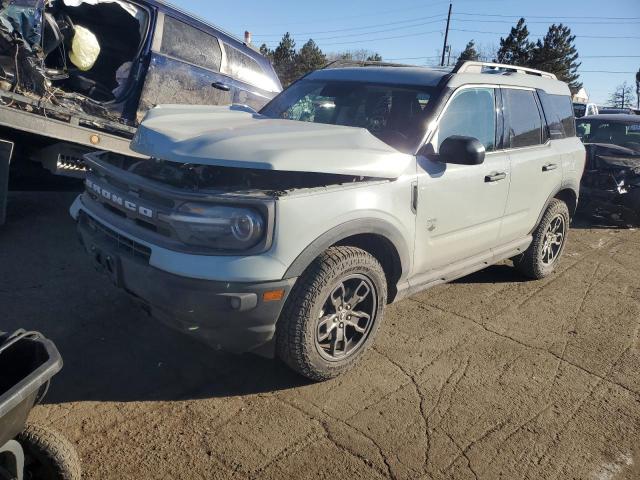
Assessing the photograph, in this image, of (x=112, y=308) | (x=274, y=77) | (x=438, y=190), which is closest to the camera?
(x=438, y=190)

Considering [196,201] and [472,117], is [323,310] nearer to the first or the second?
[196,201]

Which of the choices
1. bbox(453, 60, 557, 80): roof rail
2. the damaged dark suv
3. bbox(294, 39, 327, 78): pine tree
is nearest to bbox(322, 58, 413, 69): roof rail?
bbox(453, 60, 557, 80): roof rail

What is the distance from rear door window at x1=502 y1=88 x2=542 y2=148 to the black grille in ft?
10.1

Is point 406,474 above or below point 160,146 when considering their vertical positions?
below

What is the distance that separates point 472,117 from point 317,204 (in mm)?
1806

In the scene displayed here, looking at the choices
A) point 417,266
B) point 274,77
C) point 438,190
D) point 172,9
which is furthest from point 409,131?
point 274,77

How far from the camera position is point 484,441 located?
2.89 meters

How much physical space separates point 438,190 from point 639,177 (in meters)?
6.02

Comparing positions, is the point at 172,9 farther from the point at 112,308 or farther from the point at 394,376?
the point at 394,376

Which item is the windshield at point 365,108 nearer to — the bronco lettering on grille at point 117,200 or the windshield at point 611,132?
the bronco lettering on grille at point 117,200

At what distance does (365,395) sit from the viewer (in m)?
3.23

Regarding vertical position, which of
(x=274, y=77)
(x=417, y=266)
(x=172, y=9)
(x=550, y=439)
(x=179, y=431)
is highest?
(x=172, y=9)

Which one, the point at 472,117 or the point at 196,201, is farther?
the point at 472,117

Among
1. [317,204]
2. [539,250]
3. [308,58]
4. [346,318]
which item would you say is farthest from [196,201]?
[308,58]
